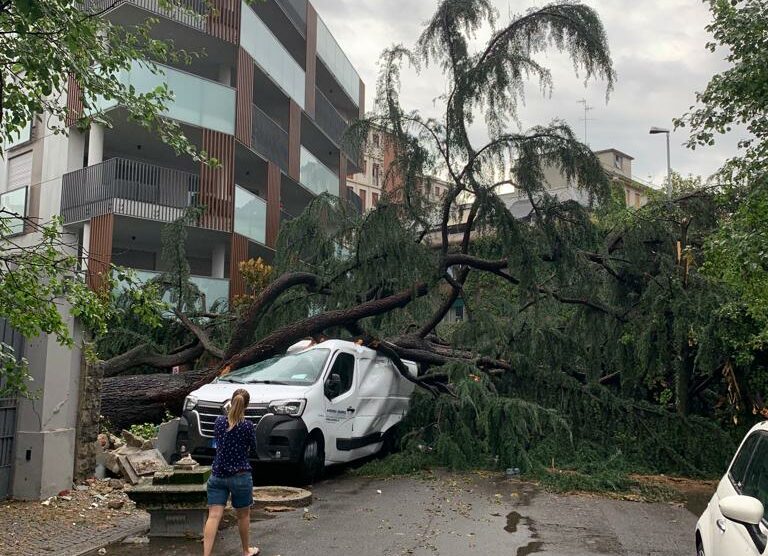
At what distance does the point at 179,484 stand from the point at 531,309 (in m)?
8.63

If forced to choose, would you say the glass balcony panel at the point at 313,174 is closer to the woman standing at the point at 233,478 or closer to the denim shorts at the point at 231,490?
the woman standing at the point at 233,478

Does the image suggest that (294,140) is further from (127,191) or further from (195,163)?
(127,191)

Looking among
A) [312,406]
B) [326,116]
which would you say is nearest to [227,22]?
[326,116]

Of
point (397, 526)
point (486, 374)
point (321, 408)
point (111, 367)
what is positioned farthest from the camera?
point (111, 367)

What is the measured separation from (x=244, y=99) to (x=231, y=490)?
64.7ft

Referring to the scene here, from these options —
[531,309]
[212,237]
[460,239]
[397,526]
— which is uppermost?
[212,237]

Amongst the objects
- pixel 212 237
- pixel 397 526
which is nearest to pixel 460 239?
pixel 397 526

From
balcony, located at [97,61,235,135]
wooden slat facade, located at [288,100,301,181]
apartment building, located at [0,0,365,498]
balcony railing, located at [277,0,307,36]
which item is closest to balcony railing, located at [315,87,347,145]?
balcony railing, located at [277,0,307,36]

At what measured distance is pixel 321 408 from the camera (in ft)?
34.1

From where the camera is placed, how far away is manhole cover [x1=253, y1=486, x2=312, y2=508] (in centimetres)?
865

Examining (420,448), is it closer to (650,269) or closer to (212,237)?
(650,269)

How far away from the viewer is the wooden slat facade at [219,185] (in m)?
22.3

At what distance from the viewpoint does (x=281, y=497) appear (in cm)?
892

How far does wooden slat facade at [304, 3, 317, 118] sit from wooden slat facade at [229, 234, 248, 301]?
30.6ft
